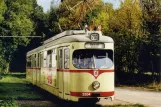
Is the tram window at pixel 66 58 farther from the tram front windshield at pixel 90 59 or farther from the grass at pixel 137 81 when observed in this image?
the grass at pixel 137 81

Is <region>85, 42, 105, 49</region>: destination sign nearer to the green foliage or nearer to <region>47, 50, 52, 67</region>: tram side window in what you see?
<region>47, 50, 52, 67</region>: tram side window

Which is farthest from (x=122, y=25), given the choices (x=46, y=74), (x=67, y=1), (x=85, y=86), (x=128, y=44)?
(x=67, y=1)

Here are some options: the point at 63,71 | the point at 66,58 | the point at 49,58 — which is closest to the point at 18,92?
the point at 49,58

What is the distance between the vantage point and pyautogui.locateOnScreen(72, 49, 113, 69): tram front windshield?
14273mm

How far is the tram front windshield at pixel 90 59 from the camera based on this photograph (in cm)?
1427

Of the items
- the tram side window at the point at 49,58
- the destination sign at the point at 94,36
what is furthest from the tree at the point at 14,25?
the destination sign at the point at 94,36

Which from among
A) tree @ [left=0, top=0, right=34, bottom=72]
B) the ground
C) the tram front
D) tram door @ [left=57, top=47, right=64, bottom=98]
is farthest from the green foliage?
the tram front

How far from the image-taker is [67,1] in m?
7.36

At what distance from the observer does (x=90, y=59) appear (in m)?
14.3

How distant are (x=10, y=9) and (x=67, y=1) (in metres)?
38.8

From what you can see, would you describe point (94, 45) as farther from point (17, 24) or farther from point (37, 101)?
point (17, 24)

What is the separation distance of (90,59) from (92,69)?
417 mm

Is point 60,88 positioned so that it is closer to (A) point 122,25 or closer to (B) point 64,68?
(B) point 64,68

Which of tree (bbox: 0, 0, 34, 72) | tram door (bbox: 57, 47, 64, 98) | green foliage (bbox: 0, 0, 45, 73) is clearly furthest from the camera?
green foliage (bbox: 0, 0, 45, 73)
